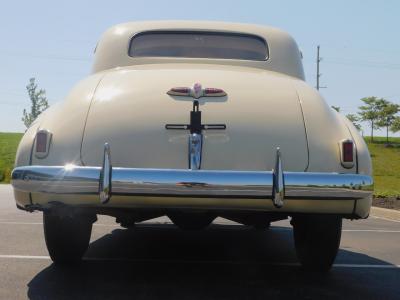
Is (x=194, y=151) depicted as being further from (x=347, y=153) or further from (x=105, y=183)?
(x=347, y=153)

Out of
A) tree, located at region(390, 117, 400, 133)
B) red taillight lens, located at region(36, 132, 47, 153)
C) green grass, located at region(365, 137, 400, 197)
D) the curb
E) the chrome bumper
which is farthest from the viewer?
tree, located at region(390, 117, 400, 133)

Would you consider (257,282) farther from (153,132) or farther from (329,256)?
(153,132)

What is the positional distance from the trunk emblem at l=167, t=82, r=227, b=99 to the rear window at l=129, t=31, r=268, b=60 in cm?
104

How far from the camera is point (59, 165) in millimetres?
3414

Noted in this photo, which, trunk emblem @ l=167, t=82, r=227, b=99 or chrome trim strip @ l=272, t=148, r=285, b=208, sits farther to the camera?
trunk emblem @ l=167, t=82, r=227, b=99

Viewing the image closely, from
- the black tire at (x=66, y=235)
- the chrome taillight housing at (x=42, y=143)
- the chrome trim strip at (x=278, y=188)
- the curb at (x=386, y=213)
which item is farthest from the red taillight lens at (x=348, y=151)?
the curb at (x=386, y=213)

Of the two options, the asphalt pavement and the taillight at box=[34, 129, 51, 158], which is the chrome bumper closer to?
the taillight at box=[34, 129, 51, 158]

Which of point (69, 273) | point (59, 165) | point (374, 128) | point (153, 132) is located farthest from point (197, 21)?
point (374, 128)

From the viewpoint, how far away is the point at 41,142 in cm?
352

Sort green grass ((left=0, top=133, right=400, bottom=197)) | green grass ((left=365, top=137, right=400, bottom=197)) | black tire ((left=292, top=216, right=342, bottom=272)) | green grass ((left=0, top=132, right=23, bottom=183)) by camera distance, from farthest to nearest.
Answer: green grass ((left=0, top=132, right=23, bottom=183)) < green grass ((left=365, top=137, right=400, bottom=197)) < green grass ((left=0, top=133, right=400, bottom=197)) < black tire ((left=292, top=216, right=342, bottom=272))

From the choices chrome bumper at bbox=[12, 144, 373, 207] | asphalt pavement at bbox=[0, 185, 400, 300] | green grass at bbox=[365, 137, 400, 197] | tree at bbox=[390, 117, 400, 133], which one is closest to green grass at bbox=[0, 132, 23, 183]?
green grass at bbox=[365, 137, 400, 197]

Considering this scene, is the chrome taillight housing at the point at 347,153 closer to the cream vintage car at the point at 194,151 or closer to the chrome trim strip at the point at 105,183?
the cream vintage car at the point at 194,151

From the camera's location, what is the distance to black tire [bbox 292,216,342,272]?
4.12 m

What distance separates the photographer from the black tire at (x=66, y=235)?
4175 mm
